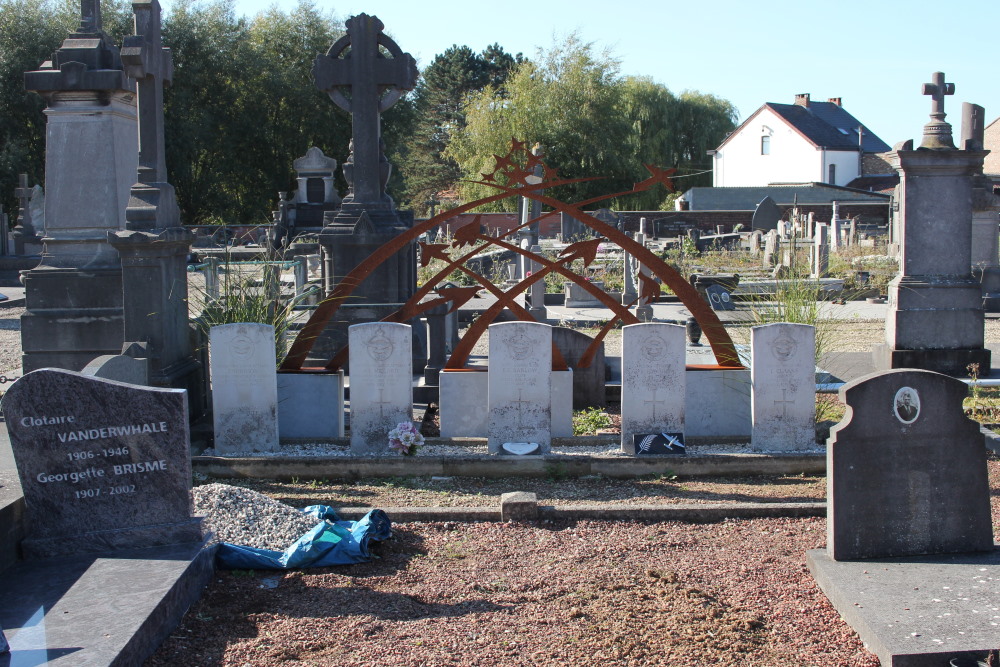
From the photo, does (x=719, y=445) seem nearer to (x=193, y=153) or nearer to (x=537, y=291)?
(x=537, y=291)

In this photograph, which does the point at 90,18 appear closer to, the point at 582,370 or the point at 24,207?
the point at 582,370

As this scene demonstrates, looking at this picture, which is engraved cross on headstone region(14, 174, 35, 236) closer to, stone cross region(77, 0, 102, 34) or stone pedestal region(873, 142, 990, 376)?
stone cross region(77, 0, 102, 34)

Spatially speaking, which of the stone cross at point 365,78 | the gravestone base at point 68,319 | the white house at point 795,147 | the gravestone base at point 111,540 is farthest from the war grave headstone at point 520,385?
the white house at point 795,147

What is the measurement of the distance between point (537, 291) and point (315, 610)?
31.1 ft

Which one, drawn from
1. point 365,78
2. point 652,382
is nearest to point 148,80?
point 365,78

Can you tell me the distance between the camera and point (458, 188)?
2073 inches

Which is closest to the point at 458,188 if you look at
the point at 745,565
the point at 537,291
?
the point at 537,291

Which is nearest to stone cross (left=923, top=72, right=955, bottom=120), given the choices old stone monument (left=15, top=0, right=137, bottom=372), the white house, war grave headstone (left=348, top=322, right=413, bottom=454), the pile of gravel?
war grave headstone (left=348, top=322, right=413, bottom=454)

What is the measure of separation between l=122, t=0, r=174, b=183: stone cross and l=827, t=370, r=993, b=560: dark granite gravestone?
564cm

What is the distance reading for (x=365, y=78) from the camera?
969 centimetres

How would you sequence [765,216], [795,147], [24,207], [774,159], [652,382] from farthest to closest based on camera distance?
[774,159] < [795,147] < [765,216] < [24,207] < [652,382]

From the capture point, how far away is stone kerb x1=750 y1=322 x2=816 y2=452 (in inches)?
245

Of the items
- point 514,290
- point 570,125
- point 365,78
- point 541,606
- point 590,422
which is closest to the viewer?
point 541,606

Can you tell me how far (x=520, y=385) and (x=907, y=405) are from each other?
2.68m
